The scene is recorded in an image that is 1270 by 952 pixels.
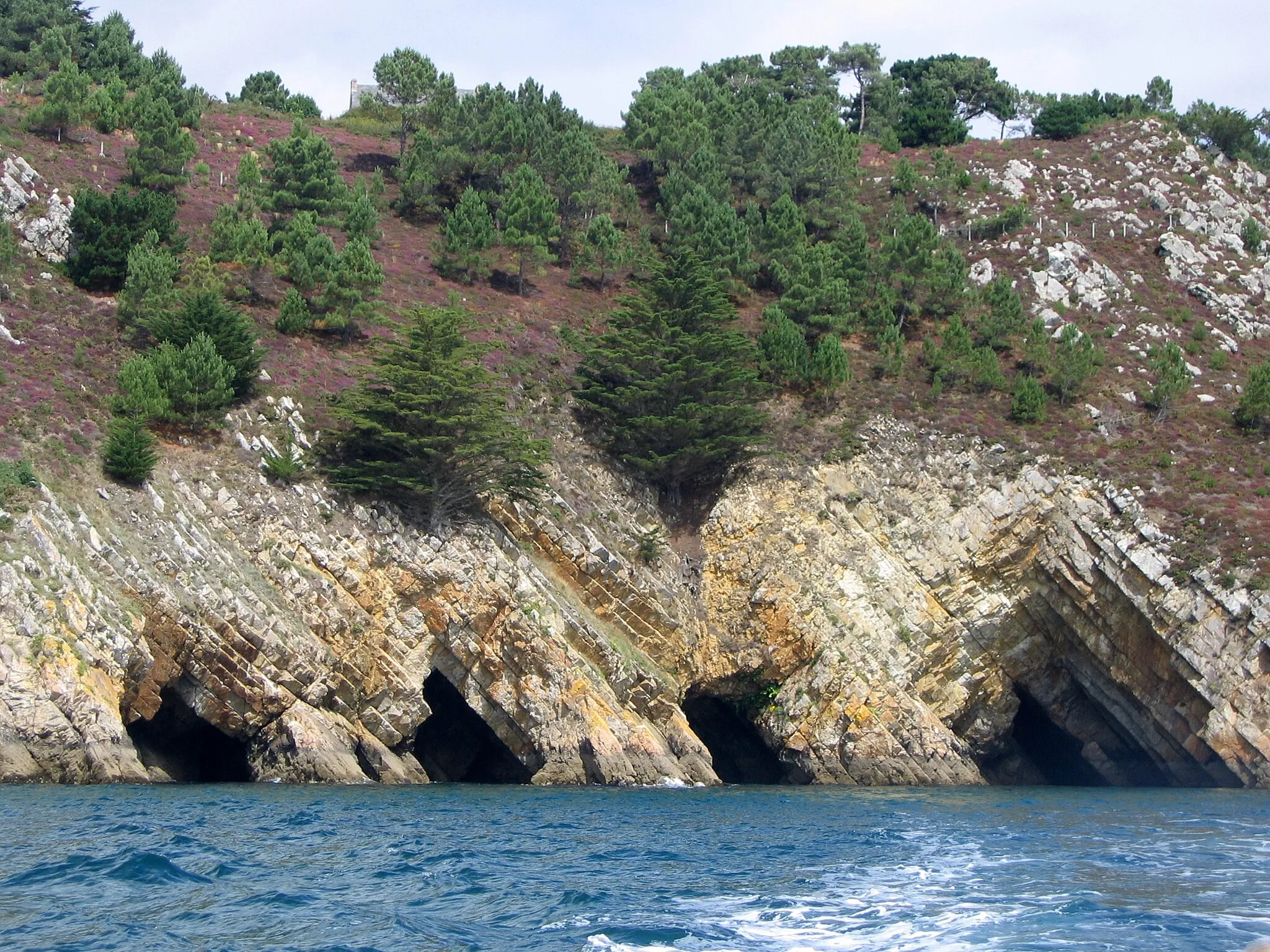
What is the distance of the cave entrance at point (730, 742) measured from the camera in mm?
43031

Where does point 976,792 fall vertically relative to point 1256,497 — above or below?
below

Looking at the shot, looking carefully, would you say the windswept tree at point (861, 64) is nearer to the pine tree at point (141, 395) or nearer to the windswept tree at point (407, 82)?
the windswept tree at point (407, 82)

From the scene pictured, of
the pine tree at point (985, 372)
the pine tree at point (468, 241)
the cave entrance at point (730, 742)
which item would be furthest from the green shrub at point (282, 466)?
the pine tree at point (985, 372)

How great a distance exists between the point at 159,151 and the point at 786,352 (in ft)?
87.2

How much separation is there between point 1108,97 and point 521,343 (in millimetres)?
52517

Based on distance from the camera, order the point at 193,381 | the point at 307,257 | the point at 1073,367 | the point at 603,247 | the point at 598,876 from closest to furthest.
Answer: the point at 598,876 → the point at 193,381 → the point at 307,257 → the point at 1073,367 → the point at 603,247

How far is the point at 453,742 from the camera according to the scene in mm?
39812

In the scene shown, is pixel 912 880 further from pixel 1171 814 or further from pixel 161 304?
pixel 161 304

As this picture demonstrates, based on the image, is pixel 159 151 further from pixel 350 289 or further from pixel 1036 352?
pixel 1036 352

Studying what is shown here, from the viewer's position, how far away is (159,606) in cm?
3081

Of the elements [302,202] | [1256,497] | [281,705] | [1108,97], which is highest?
[1108,97]

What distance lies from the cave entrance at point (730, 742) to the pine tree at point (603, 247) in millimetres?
21650

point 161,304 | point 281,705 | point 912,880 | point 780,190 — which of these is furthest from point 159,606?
point 780,190

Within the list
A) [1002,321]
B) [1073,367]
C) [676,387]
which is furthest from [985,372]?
[676,387]
